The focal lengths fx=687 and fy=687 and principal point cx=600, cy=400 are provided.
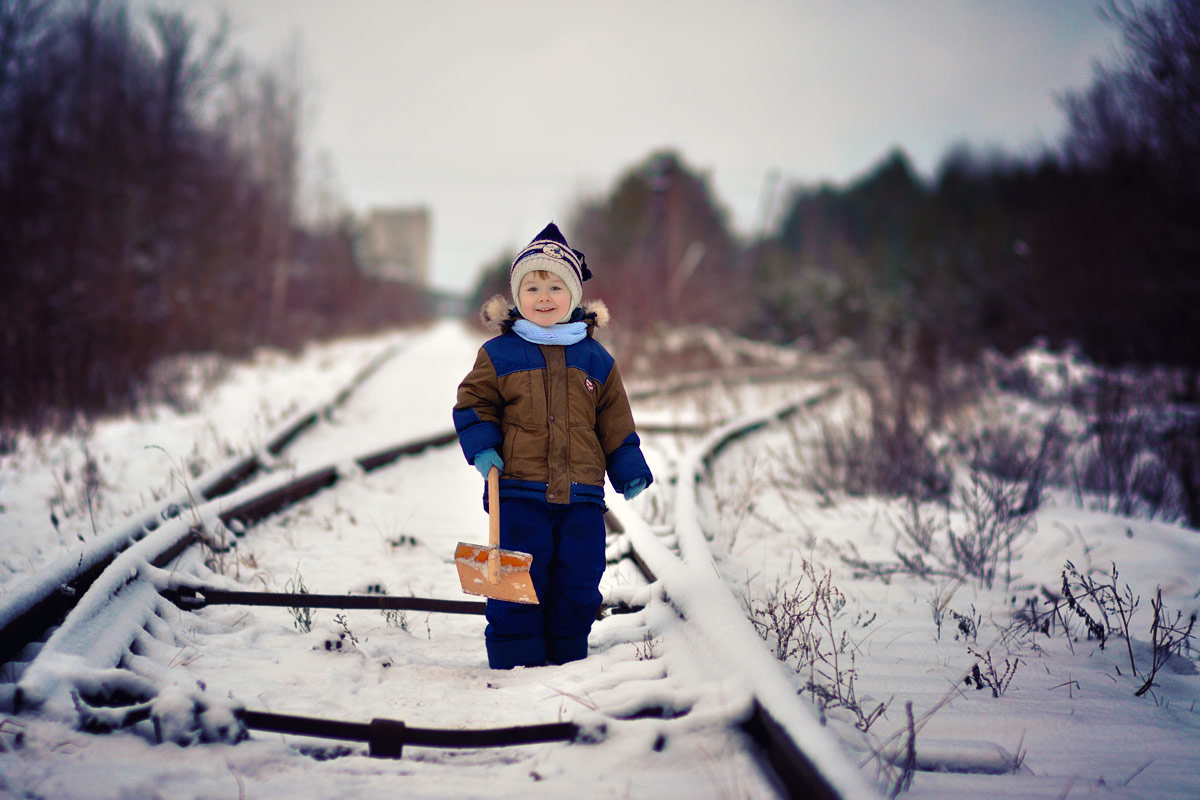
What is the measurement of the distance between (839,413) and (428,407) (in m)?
5.71

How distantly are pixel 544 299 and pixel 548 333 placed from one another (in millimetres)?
124

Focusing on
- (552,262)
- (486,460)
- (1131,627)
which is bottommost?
(1131,627)

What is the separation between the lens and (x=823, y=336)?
22859 millimetres

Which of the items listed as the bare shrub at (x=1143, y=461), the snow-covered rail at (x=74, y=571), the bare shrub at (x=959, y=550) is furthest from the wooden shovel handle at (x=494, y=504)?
the bare shrub at (x=1143, y=461)

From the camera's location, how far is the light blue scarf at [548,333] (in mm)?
2438

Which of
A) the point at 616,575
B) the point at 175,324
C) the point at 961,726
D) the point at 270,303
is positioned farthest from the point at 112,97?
the point at 961,726

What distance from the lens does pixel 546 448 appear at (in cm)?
238

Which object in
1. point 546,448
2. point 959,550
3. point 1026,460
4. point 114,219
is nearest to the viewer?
point 546,448

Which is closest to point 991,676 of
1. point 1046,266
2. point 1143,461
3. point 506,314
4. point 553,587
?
point 553,587

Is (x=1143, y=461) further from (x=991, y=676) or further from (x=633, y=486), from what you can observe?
(x=633, y=486)

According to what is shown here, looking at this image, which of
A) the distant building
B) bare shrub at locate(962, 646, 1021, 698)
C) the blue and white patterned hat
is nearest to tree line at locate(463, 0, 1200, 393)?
the blue and white patterned hat

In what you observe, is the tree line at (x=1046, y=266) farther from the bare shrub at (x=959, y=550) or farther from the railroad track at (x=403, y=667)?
the bare shrub at (x=959, y=550)

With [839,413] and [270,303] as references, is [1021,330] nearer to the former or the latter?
[839,413]

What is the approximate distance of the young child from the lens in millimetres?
2355
